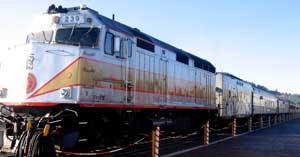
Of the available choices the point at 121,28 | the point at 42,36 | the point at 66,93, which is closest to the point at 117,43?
the point at 121,28

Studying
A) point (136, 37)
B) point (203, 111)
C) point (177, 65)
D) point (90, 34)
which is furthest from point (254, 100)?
point (90, 34)

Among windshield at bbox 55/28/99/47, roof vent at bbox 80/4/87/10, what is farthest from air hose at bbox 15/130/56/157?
roof vent at bbox 80/4/87/10

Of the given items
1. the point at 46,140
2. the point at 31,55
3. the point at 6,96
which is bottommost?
the point at 46,140

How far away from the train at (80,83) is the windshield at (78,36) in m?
0.02

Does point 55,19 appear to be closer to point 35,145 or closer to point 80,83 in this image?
point 80,83

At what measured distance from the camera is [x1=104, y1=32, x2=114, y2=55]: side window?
12375mm

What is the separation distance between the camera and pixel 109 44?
12539 mm

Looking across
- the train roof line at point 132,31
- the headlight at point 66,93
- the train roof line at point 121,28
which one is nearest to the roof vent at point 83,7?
the train roof line at point 121,28

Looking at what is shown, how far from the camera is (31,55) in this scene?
11.2m

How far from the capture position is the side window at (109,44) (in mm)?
12375

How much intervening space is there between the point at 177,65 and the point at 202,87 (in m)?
4.39

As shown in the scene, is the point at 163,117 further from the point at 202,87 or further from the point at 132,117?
the point at 202,87

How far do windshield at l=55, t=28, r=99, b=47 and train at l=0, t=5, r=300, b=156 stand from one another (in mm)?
18

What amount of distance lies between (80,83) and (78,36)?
1707 millimetres
